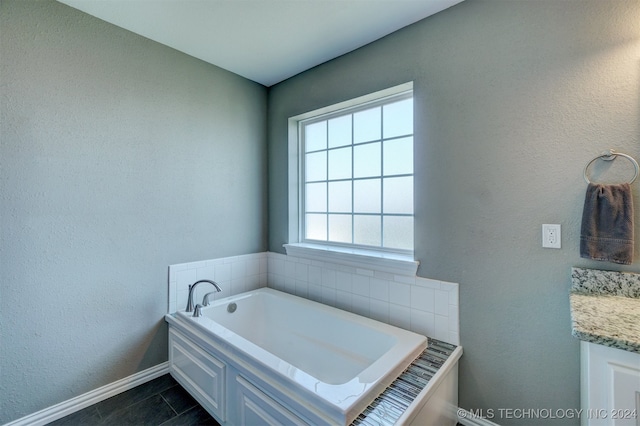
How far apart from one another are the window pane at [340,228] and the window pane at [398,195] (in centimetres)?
39

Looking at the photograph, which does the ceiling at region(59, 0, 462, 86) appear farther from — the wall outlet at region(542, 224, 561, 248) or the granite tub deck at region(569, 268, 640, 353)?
the granite tub deck at region(569, 268, 640, 353)

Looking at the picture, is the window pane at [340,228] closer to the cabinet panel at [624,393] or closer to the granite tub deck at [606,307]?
the granite tub deck at [606,307]

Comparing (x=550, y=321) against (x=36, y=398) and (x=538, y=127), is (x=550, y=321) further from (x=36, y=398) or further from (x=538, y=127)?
(x=36, y=398)

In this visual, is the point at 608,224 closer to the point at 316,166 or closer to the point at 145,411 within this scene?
the point at 316,166

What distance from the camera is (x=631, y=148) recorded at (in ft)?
4.04

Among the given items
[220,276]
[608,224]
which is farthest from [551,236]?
[220,276]

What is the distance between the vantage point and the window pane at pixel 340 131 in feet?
7.86

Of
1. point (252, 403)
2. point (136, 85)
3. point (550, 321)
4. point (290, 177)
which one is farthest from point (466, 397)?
point (136, 85)

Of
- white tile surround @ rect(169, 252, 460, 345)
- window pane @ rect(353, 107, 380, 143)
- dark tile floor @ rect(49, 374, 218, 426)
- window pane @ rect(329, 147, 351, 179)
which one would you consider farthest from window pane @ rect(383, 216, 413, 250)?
dark tile floor @ rect(49, 374, 218, 426)

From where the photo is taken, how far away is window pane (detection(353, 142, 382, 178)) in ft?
7.21

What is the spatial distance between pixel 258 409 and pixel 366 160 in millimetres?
1794

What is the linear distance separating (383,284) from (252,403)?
1.07 m

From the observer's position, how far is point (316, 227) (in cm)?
265

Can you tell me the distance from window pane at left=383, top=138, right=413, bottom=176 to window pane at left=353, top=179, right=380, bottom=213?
15cm
